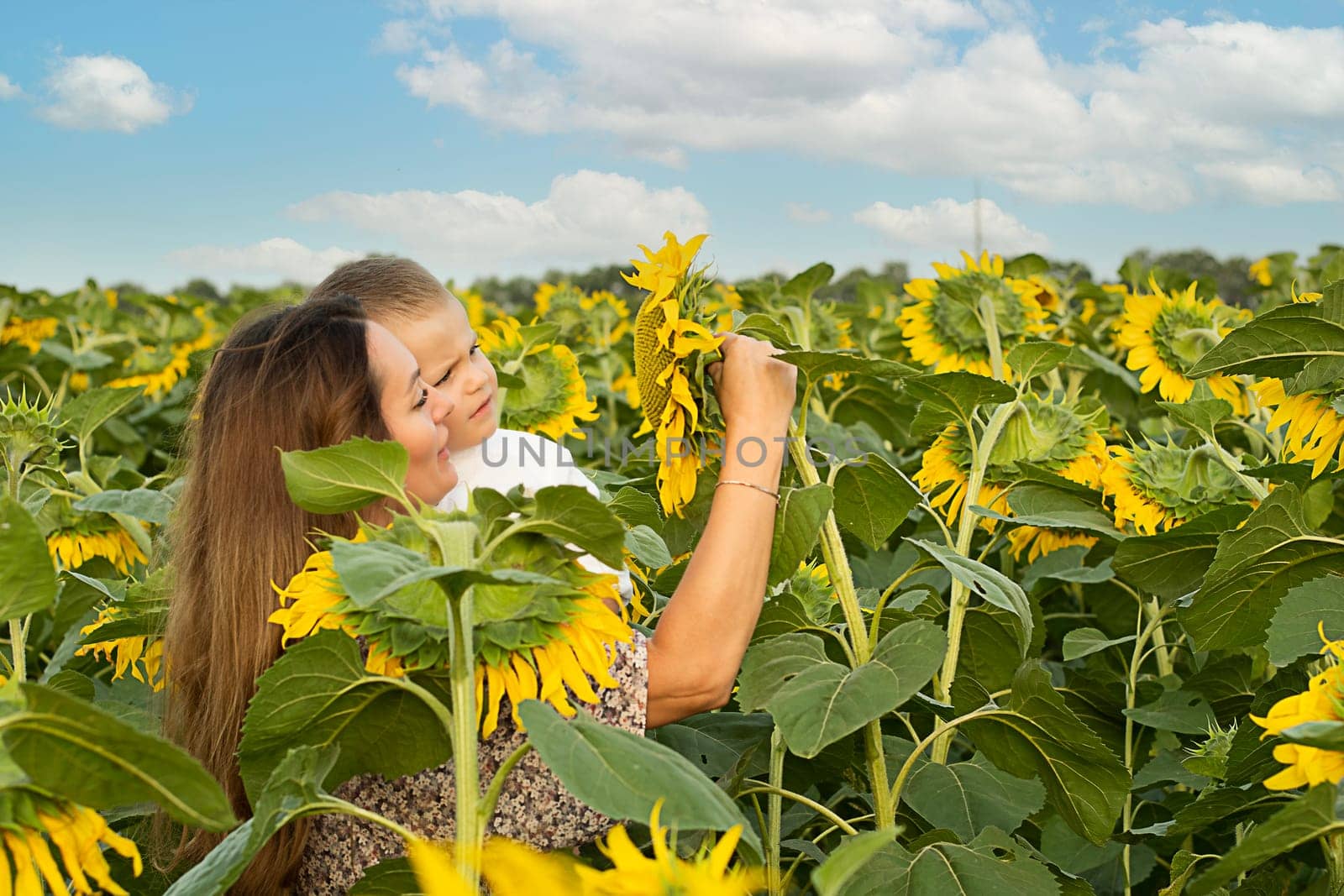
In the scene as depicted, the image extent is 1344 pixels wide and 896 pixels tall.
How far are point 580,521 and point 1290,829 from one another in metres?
0.55

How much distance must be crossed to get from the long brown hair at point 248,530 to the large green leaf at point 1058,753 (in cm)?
77

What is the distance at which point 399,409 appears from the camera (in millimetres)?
1402

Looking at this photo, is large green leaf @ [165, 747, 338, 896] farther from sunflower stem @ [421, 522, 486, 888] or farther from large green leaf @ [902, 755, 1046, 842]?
large green leaf @ [902, 755, 1046, 842]

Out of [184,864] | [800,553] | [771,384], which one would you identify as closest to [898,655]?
[800,553]

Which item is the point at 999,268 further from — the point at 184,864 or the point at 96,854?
the point at 96,854

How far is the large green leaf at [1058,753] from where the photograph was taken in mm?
1362

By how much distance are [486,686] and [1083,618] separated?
1.95m

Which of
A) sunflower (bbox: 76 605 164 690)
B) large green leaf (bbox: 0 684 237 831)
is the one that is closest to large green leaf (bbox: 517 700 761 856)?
large green leaf (bbox: 0 684 237 831)

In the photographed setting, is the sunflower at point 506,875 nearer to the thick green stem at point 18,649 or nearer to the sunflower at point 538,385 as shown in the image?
the thick green stem at point 18,649

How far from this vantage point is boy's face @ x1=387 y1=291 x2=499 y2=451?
5.99 feet

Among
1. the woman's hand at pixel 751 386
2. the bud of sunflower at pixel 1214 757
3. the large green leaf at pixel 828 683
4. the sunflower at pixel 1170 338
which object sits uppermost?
the sunflower at pixel 1170 338

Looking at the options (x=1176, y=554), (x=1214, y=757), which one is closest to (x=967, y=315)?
(x=1176, y=554)

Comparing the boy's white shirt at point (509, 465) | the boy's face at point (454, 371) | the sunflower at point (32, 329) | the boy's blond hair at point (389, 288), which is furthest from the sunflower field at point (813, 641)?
the sunflower at point (32, 329)

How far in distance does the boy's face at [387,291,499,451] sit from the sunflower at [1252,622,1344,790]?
45.9 inches
